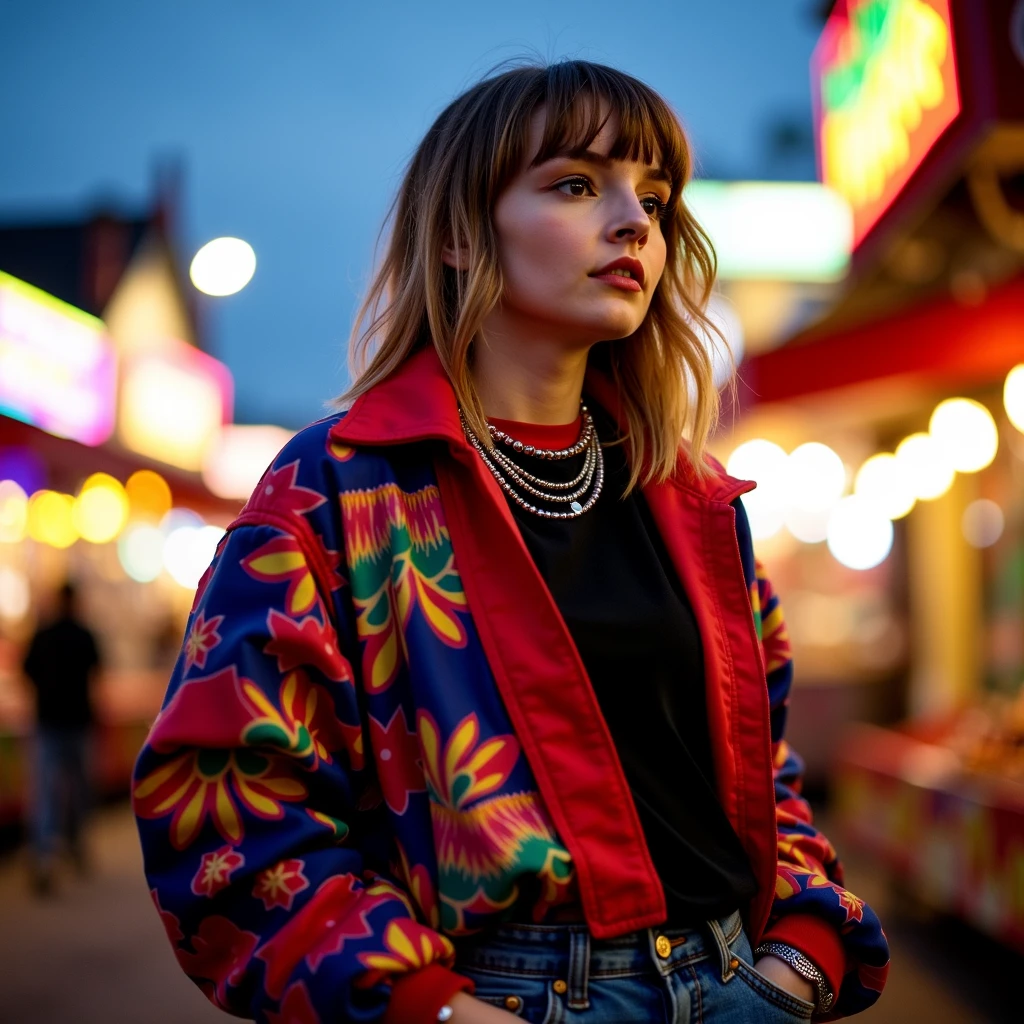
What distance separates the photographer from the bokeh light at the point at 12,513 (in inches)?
468

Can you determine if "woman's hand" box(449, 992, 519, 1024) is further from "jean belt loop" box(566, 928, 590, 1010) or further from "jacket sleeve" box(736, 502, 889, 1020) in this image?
"jacket sleeve" box(736, 502, 889, 1020)

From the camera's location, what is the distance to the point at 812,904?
153 centimetres

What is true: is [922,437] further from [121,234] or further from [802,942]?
[121,234]

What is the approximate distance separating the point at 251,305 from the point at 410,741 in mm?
92230

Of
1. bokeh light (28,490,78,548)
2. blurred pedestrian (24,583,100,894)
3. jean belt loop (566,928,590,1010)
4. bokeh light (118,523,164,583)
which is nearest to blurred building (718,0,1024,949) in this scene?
jean belt loop (566,928,590,1010)

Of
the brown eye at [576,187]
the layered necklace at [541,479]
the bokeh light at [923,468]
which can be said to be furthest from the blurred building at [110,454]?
the brown eye at [576,187]

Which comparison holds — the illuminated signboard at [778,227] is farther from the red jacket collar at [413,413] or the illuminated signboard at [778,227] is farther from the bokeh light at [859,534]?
the red jacket collar at [413,413]

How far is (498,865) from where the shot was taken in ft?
3.98

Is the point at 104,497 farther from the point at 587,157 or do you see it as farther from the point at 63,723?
the point at 587,157

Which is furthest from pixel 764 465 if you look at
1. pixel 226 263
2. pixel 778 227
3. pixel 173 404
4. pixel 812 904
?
pixel 812 904

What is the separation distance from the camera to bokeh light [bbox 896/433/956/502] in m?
8.16

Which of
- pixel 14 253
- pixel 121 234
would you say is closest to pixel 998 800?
pixel 121 234

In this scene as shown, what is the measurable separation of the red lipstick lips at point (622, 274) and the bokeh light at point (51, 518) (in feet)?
37.4

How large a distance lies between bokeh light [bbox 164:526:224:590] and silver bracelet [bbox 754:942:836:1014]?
54.5ft
